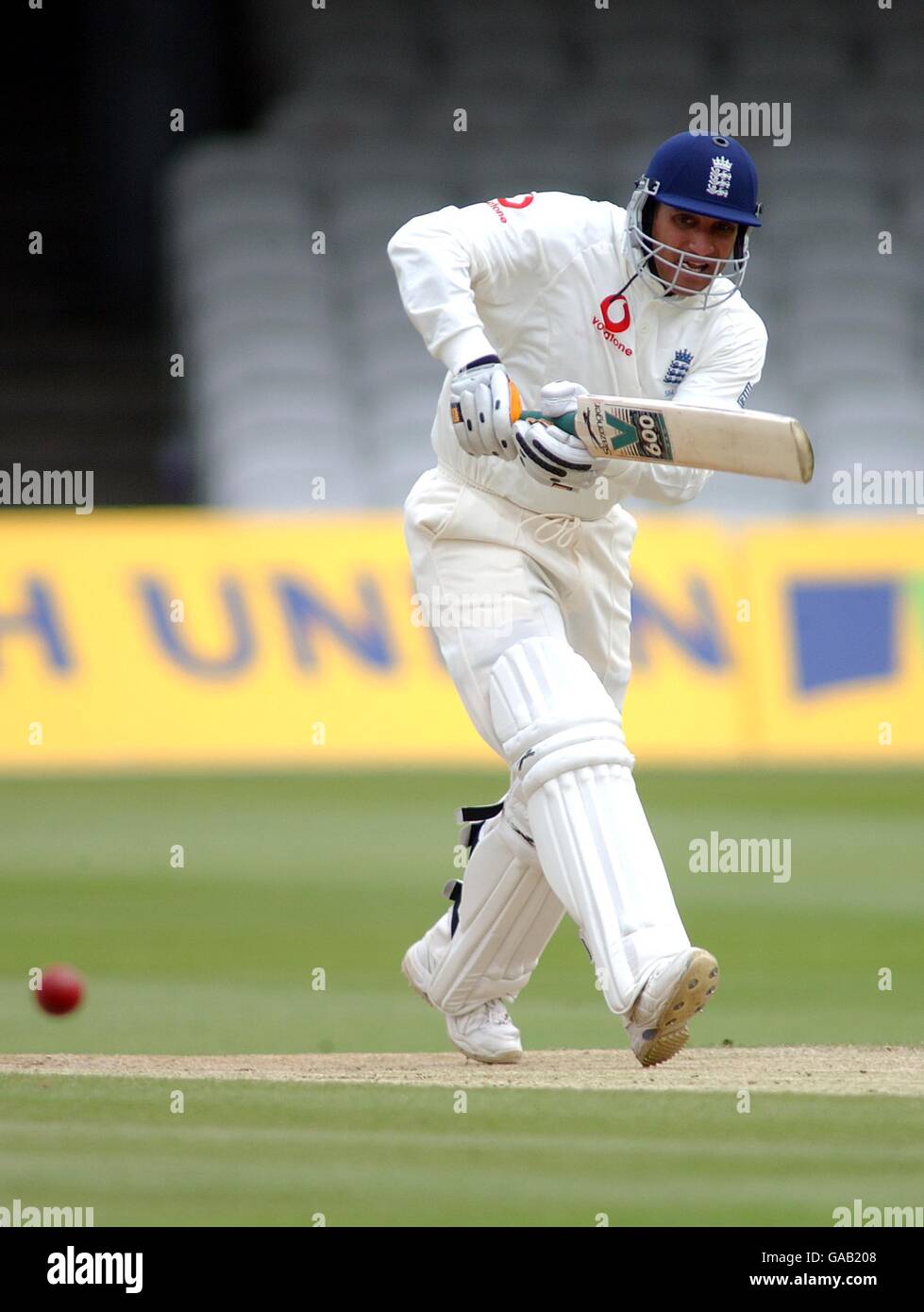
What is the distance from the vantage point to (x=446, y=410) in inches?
217

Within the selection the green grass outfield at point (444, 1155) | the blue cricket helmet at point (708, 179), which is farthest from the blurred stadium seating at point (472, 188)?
the green grass outfield at point (444, 1155)

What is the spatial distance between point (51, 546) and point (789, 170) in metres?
9.33

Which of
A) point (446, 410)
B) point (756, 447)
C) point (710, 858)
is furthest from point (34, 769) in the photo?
point (756, 447)

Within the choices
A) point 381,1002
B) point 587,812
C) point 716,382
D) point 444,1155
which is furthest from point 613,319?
point 381,1002

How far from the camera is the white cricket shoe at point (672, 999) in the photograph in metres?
4.70

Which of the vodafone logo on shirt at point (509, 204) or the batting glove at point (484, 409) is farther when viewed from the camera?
the vodafone logo on shirt at point (509, 204)

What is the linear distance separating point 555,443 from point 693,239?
2.03 ft

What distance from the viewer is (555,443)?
508 centimetres

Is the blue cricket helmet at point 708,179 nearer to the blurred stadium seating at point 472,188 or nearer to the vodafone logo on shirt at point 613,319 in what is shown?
the vodafone logo on shirt at point 613,319

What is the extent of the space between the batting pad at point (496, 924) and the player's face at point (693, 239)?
4.68ft

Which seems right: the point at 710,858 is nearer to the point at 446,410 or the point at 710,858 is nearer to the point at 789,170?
the point at 446,410

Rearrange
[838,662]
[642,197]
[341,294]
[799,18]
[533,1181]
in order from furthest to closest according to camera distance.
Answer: [799,18] < [341,294] < [838,662] < [642,197] < [533,1181]

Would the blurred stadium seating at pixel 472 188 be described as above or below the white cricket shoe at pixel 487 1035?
above

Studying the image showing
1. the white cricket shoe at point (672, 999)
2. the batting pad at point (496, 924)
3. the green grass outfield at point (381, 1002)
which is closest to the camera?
the green grass outfield at point (381, 1002)
